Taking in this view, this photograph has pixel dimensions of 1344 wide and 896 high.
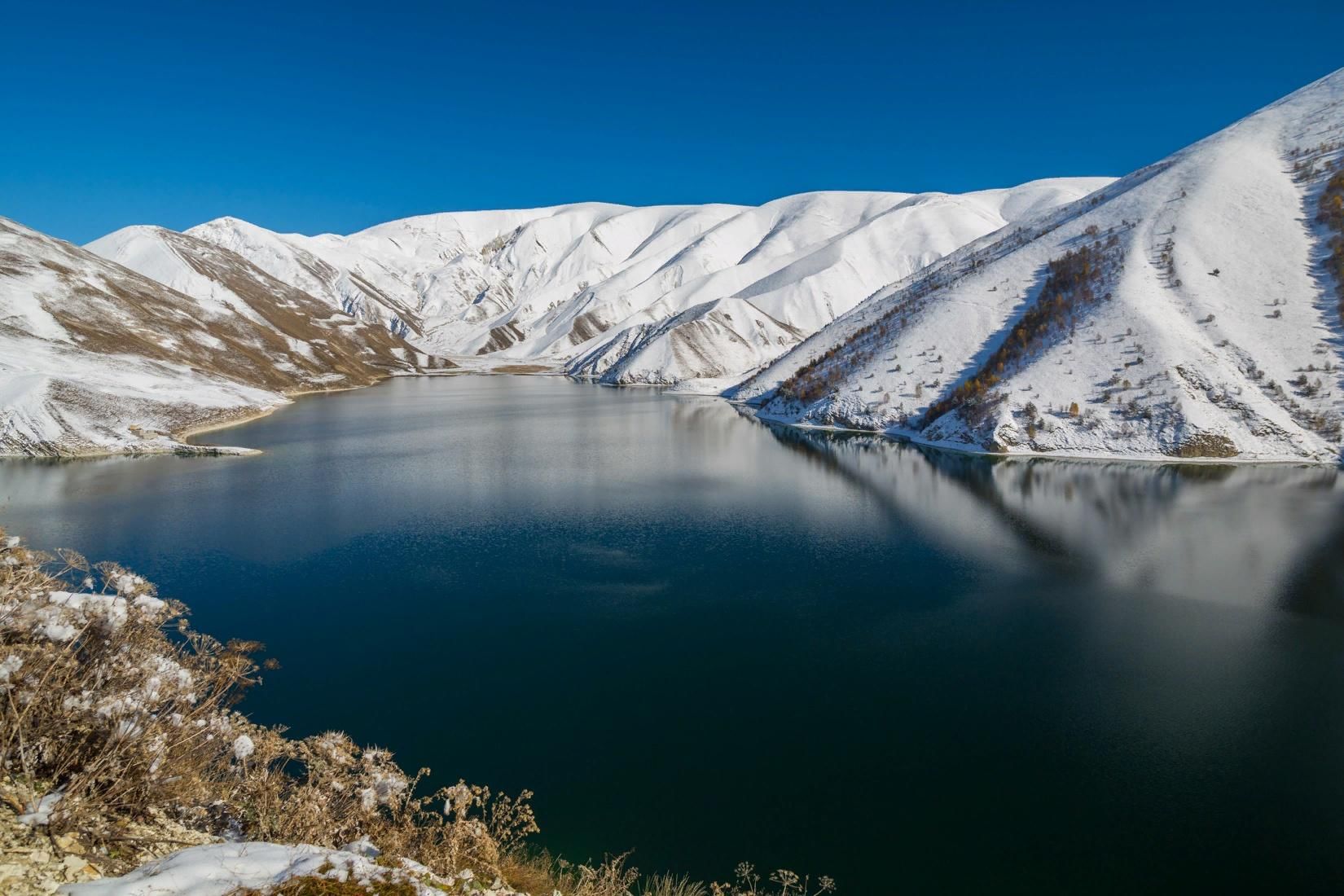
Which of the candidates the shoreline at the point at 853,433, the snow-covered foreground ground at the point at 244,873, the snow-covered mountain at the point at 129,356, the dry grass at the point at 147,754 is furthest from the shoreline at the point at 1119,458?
the snow-covered mountain at the point at 129,356

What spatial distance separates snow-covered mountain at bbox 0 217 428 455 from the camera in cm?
4731

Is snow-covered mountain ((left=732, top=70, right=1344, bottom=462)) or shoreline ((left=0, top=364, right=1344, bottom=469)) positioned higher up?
snow-covered mountain ((left=732, top=70, right=1344, bottom=462))

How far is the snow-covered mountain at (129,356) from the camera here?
4731 cm

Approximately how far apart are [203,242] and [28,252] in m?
103

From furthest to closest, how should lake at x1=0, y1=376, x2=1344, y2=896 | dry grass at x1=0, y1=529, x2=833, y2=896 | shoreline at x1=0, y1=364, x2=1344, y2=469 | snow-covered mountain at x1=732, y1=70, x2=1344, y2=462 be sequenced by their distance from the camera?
snow-covered mountain at x1=732, y1=70, x2=1344, y2=462, shoreline at x1=0, y1=364, x2=1344, y2=469, lake at x1=0, y1=376, x2=1344, y2=896, dry grass at x1=0, y1=529, x2=833, y2=896

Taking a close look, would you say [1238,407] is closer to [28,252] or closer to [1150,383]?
[1150,383]

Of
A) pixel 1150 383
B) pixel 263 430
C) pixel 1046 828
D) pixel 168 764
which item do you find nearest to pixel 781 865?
pixel 1046 828

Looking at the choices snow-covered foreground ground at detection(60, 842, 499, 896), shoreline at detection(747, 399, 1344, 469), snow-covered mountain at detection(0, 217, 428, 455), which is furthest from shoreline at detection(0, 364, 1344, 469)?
snow-covered foreground ground at detection(60, 842, 499, 896)

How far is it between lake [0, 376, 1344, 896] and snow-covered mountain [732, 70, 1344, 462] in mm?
8011

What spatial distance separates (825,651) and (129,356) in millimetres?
70749

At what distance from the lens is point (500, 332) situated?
196750mm

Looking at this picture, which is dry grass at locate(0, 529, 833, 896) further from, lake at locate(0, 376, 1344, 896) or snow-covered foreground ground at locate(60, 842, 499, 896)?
lake at locate(0, 376, 1344, 896)

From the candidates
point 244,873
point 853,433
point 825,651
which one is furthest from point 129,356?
point 244,873

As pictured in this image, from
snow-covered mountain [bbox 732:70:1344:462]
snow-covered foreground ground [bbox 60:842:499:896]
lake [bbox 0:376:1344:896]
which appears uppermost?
snow-covered mountain [bbox 732:70:1344:462]
